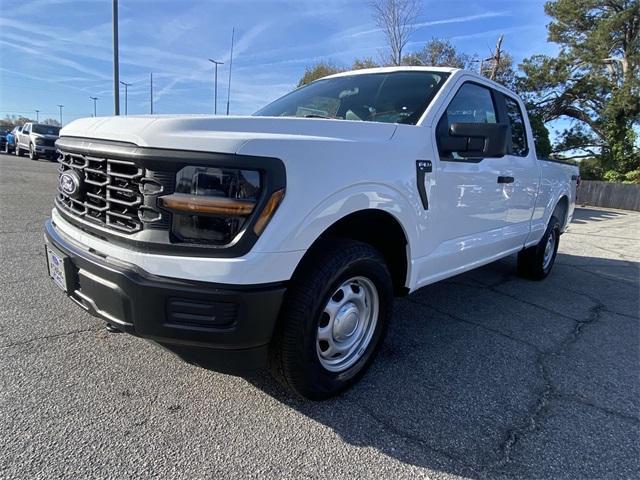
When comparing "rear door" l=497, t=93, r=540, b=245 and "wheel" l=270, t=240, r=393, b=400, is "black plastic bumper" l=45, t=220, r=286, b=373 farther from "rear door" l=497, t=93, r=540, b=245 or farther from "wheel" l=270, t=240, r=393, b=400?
"rear door" l=497, t=93, r=540, b=245

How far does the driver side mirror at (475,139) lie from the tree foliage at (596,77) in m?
27.5

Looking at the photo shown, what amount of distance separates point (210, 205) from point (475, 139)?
1755 millimetres

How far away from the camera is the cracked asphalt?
1.96m

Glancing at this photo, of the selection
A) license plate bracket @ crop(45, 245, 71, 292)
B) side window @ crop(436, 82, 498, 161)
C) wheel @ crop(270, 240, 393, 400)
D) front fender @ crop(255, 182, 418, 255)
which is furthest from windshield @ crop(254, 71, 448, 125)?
license plate bracket @ crop(45, 245, 71, 292)

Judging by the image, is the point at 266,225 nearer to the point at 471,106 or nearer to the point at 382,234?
the point at 382,234

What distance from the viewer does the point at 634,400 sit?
2.74m

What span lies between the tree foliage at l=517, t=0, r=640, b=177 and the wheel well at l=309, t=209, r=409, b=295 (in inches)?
1102

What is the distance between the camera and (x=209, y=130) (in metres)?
1.95

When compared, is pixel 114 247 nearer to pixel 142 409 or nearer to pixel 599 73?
pixel 142 409

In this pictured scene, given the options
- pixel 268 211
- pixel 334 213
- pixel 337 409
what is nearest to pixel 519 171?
pixel 334 213

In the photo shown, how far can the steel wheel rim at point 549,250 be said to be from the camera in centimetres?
551

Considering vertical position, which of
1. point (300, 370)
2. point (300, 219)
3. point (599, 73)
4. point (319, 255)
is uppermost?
point (599, 73)

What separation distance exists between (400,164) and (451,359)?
145 cm

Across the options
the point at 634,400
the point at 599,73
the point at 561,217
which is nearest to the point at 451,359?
the point at 634,400
